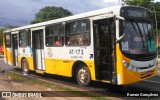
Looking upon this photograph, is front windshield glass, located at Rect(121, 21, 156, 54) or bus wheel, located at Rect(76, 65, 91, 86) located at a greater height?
front windshield glass, located at Rect(121, 21, 156, 54)

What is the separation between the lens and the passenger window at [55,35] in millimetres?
14289

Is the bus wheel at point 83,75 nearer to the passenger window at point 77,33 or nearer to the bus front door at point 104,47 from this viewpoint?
the bus front door at point 104,47

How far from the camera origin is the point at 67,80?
49.8 feet

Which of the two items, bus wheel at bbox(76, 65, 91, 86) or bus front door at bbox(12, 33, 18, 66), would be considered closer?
bus wheel at bbox(76, 65, 91, 86)

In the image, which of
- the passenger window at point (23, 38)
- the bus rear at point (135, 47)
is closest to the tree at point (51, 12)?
the passenger window at point (23, 38)

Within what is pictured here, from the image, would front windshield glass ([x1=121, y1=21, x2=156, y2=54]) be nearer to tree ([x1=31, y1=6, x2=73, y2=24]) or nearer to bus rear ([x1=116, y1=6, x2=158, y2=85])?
bus rear ([x1=116, y1=6, x2=158, y2=85])

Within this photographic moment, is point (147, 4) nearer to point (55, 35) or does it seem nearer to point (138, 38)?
point (55, 35)

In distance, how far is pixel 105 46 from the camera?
1156cm

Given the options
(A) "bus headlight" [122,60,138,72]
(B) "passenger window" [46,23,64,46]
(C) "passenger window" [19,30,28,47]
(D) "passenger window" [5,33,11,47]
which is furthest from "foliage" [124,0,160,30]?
(A) "bus headlight" [122,60,138,72]

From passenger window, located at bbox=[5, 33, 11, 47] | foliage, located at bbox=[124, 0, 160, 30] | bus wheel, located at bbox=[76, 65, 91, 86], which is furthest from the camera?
foliage, located at bbox=[124, 0, 160, 30]

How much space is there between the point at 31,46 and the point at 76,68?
4.69m

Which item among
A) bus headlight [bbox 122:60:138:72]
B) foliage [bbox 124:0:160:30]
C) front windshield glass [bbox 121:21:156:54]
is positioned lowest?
bus headlight [bbox 122:60:138:72]

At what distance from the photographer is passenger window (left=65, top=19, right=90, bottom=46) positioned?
491 inches

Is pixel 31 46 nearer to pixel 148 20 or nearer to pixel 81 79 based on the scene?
pixel 81 79
